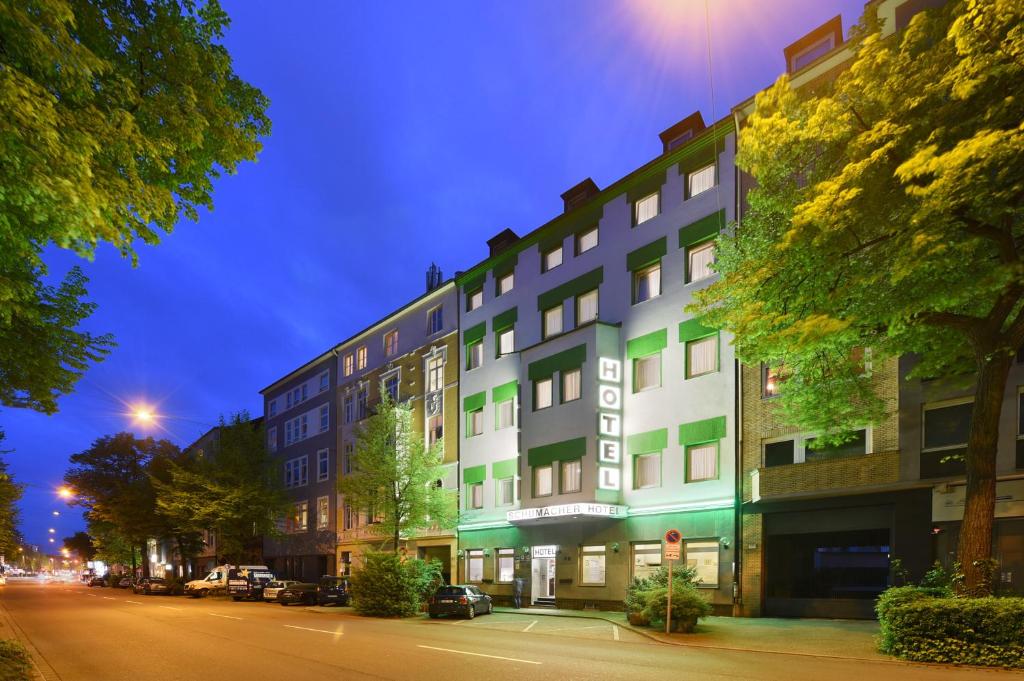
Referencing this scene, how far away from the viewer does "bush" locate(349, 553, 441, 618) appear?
29.6m

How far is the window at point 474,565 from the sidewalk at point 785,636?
14030 mm

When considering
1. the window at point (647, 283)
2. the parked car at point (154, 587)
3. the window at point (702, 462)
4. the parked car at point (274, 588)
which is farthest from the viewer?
the parked car at point (154, 587)

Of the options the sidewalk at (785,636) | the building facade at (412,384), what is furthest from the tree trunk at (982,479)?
the building facade at (412,384)

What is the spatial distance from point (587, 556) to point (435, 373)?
15.8 m

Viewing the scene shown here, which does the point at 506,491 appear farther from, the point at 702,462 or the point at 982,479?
the point at 982,479

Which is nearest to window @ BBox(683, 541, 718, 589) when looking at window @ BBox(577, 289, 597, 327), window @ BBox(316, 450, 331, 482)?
window @ BBox(577, 289, 597, 327)

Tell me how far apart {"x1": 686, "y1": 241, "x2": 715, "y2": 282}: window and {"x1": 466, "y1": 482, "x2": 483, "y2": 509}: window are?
1604 cm

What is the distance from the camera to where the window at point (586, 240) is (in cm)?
3277

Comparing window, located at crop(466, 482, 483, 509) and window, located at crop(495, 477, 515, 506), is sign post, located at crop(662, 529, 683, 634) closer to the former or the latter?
window, located at crop(495, 477, 515, 506)

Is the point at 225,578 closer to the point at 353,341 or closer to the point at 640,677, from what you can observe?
the point at 353,341

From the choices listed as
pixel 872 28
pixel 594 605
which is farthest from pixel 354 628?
pixel 872 28

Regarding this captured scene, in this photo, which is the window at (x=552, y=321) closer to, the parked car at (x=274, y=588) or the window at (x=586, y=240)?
the window at (x=586, y=240)

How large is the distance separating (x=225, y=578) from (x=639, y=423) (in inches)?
1264

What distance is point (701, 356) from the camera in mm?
27141
